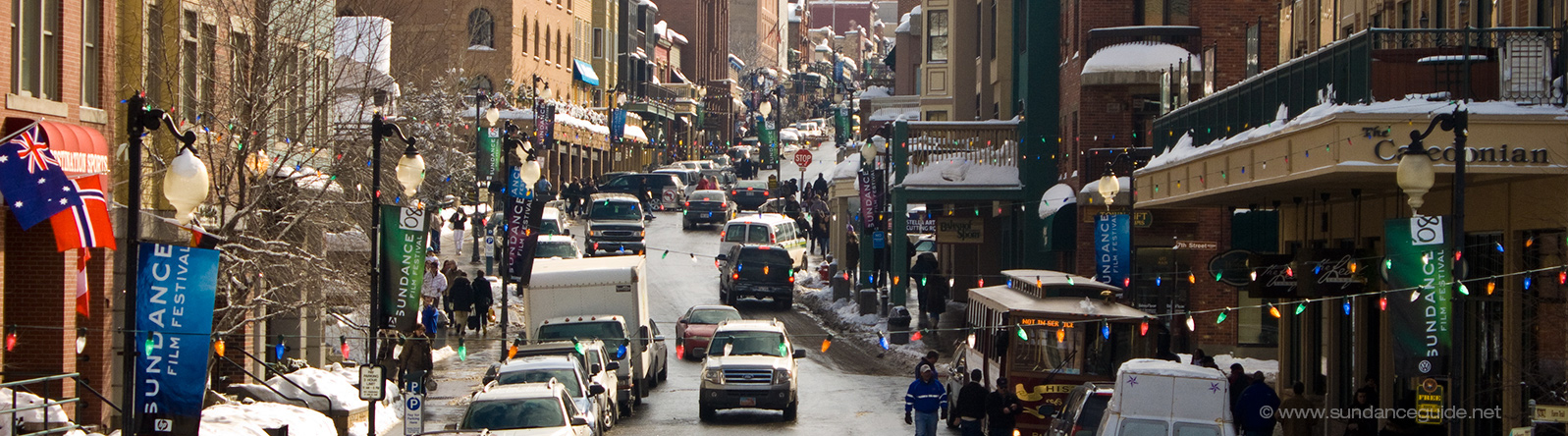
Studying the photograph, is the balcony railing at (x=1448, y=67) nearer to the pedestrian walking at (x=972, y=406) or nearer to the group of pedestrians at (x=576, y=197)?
the pedestrian walking at (x=972, y=406)

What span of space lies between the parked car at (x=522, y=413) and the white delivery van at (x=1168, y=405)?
256 inches

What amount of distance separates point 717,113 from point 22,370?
108 meters

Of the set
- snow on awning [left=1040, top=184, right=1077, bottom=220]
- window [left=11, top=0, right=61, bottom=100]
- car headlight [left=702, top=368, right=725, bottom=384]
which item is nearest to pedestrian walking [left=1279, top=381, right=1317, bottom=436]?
car headlight [left=702, top=368, right=725, bottom=384]

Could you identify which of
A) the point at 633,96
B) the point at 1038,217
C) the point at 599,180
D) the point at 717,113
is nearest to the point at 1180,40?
the point at 1038,217

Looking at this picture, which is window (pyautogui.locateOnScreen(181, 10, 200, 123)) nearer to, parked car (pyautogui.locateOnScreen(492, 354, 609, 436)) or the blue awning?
parked car (pyautogui.locateOnScreen(492, 354, 609, 436))

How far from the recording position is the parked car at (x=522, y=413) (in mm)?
20344

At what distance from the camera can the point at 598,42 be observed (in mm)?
94812

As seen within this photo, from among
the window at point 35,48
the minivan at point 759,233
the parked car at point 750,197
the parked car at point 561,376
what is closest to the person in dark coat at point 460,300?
the minivan at point 759,233

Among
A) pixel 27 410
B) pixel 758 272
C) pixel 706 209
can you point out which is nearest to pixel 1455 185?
pixel 27 410

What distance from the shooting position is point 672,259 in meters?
55.3

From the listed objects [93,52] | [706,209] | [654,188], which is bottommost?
[706,209]

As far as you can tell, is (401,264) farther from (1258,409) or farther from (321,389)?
(1258,409)

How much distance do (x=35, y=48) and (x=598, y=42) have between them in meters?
75.7

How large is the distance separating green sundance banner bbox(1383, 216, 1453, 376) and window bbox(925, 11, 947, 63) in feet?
120
